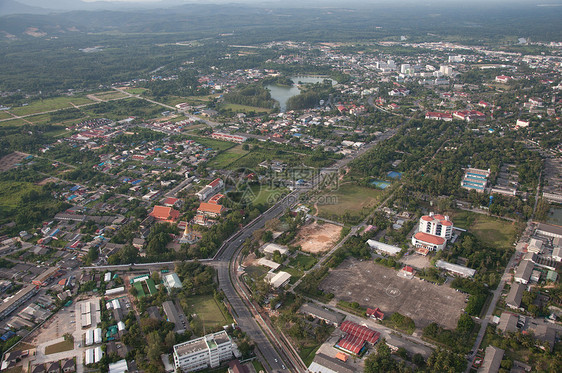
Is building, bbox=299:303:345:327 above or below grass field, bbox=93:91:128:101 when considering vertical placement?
below

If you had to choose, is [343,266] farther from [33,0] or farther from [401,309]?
[33,0]

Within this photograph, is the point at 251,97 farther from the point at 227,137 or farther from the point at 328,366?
the point at 328,366

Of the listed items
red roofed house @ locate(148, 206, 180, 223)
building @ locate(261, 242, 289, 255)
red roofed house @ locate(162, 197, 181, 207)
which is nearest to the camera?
building @ locate(261, 242, 289, 255)

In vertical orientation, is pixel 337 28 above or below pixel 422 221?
above

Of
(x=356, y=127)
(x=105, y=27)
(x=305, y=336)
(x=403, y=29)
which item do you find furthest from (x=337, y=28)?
(x=305, y=336)

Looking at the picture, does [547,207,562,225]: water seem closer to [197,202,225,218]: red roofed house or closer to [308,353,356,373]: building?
[308,353,356,373]: building

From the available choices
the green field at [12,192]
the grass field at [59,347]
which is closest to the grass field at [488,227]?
the grass field at [59,347]

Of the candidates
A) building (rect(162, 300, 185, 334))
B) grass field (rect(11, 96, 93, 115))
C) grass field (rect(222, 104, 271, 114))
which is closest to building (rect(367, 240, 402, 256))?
building (rect(162, 300, 185, 334))
